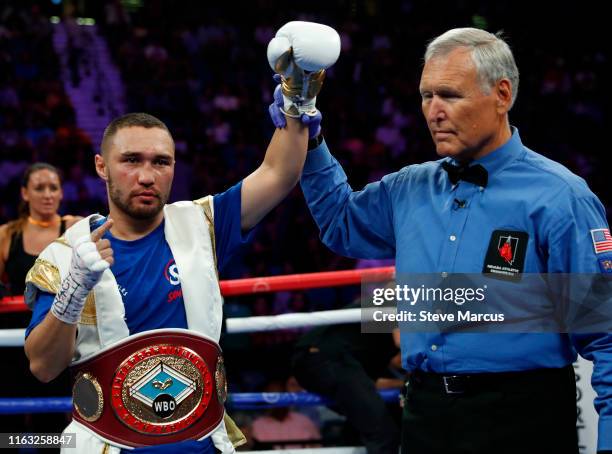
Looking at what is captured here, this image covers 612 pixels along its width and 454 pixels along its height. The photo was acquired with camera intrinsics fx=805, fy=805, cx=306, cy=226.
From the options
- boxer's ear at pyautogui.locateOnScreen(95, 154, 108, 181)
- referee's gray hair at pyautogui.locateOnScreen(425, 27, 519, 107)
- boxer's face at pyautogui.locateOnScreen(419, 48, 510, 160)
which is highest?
referee's gray hair at pyautogui.locateOnScreen(425, 27, 519, 107)

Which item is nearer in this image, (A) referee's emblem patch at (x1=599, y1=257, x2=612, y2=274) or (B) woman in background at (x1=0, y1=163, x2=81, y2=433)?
(A) referee's emblem patch at (x1=599, y1=257, x2=612, y2=274)

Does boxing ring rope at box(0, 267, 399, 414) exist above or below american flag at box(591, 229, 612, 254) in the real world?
below

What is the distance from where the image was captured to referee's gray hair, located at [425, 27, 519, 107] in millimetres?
1907

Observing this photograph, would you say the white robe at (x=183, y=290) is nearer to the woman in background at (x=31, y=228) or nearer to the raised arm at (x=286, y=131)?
the raised arm at (x=286, y=131)

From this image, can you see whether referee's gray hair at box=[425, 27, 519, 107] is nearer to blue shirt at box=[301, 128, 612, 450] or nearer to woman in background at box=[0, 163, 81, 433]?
blue shirt at box=[301, 128, 612, 450]

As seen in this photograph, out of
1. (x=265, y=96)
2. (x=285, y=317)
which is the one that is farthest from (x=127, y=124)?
(x=265, y=96)

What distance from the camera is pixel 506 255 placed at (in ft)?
6.02

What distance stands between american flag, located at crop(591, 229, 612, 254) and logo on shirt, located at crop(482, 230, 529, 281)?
0.48 feet

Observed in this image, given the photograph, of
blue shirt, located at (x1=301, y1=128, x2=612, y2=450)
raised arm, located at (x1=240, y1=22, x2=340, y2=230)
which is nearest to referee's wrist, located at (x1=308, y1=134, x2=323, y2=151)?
raised arm, located at (x1=240, y1=22, x2=340, y2=230)

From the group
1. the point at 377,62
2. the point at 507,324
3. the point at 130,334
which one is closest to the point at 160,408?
the point at 130,334

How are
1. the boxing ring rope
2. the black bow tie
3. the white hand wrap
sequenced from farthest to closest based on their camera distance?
the boxing ring rope
the black bow tie
the white hand wrap

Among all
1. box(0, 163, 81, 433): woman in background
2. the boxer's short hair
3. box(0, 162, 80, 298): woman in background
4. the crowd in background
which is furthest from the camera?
the crowd in background

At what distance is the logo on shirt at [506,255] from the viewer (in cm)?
183

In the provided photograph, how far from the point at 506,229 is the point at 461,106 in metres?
0.31
